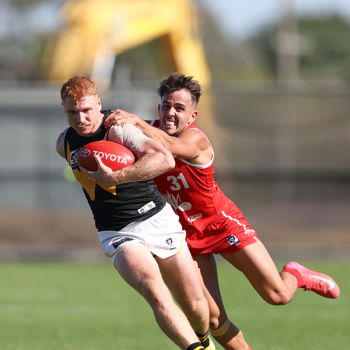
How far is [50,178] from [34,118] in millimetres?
1492

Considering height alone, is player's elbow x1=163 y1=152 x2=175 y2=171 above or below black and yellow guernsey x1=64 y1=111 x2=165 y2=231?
above

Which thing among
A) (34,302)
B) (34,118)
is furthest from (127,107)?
(34,302)

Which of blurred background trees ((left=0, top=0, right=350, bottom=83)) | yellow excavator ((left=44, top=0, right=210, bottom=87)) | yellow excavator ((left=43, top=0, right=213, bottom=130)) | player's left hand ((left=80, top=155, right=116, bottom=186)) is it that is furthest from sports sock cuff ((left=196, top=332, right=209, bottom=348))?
blurred background trees ((left=0, top=0, right=350, bottom=83))

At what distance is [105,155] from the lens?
6422mm

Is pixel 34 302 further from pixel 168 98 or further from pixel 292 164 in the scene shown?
pixel 292 164

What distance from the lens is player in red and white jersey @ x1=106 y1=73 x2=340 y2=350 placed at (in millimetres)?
7184

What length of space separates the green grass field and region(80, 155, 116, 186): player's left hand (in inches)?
108

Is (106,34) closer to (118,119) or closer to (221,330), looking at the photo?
(221,330)

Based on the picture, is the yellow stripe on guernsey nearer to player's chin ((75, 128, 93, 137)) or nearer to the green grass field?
player's chin ((75, 128, 93, 137))

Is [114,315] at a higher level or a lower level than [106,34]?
lower

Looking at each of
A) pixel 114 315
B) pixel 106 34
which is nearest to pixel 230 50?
pixel 106 34

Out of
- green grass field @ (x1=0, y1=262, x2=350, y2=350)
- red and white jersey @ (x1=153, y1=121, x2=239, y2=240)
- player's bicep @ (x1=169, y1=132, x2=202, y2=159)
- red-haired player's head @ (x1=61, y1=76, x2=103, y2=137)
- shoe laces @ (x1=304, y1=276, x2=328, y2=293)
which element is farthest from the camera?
green grass field @ (x1=0, y1=262, x2=350, y2=350)

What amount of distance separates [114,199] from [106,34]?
18.0m

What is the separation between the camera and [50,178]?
20125 mm
